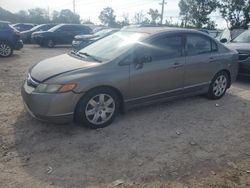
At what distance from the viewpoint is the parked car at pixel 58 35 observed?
62.5 ft

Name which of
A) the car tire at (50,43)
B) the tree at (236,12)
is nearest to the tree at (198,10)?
the tree at (236,12)

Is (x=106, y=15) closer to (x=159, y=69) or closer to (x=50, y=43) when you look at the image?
(x=50, y=43)

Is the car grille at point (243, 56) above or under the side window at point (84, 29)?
above

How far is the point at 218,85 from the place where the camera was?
21.7 ft

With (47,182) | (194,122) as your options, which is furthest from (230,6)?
(47,182)

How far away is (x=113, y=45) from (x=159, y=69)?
0.96 m

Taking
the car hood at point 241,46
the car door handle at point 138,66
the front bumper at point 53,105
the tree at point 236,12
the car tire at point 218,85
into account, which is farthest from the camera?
the tree at point 236,12

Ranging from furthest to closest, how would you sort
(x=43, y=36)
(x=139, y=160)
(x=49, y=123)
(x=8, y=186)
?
(x=43, y=36) < (x=49, y=123) < (x=139, y=160) < (x=8, y=186)

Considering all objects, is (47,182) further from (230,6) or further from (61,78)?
(230,6)

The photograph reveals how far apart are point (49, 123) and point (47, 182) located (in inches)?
63.4

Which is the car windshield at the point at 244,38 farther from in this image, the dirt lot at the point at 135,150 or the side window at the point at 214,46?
the dirt lot at the point at 135,150

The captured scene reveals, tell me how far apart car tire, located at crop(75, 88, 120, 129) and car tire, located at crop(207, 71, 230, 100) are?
99.5 inches

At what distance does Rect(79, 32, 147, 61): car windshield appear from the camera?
16.9ft

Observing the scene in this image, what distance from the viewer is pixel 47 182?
3424 mm
